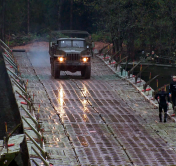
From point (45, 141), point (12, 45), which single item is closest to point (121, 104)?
point (45, 141)

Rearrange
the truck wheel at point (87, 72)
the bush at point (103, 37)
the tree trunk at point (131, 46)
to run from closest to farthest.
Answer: the truck wheel at point (87, 72), the tree trunk at point (131, 46), the bush at point (103, 37)

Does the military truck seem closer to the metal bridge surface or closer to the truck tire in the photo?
the truck tire

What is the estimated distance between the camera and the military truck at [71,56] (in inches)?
982

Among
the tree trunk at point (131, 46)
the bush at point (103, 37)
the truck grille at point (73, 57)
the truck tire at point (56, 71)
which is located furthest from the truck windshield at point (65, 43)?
the bush at point (103, 37)

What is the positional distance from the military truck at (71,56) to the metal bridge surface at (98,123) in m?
0.70

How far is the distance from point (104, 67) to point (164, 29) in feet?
31.3

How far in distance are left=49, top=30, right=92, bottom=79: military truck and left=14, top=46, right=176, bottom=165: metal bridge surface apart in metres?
0.70

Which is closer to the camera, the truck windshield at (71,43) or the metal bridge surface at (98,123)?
the metal bridge surface at (98,123)

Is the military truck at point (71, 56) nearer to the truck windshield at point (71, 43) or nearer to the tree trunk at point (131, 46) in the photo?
the truck windshield at point (71, 43)

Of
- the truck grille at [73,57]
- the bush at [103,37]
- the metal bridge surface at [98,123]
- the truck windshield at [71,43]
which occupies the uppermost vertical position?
the truck windshield at [71,43]

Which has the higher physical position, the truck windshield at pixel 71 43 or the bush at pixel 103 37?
the truck windshield at pixel 71 43

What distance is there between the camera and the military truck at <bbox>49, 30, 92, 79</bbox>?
982 inches

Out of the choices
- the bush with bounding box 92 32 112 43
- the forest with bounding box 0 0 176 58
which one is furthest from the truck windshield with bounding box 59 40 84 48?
the bush with bounding box 92 32 112 43

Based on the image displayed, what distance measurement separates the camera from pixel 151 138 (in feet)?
49.2
